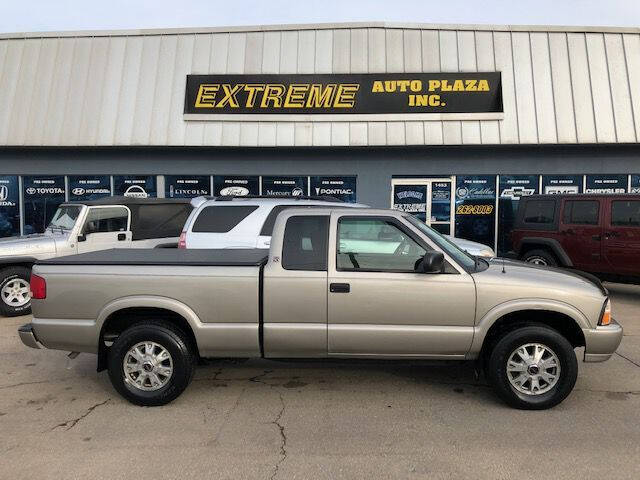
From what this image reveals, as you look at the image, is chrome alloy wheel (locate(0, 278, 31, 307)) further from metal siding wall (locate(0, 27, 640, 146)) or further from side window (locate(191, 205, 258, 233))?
metal siding wall (locate(0, 27, 640, 146))

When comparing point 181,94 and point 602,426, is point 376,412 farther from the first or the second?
point 181,94

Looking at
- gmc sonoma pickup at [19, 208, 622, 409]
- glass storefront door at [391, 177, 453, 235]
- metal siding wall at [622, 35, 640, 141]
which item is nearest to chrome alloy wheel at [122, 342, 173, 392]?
gmc sonoma pickup at [19, 208, 622, 409]

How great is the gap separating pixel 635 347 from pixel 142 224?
25.6 feet

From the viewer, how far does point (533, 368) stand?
3975 millimetres

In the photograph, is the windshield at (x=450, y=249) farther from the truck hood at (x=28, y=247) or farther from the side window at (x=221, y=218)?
the truck hood at (x=28, y=247)

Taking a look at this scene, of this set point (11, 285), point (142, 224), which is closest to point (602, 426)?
point (142, 224)

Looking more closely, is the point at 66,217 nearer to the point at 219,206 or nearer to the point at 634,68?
the point at 219,206

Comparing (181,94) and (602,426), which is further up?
(181,94)

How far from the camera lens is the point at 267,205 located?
7.30m

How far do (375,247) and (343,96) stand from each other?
358 inches

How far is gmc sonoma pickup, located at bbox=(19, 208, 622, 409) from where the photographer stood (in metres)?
3.98

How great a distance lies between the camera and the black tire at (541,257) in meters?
9.08

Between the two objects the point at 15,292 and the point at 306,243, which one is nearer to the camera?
the point at 306,243

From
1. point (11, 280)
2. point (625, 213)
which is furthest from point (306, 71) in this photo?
point (11, 280)
